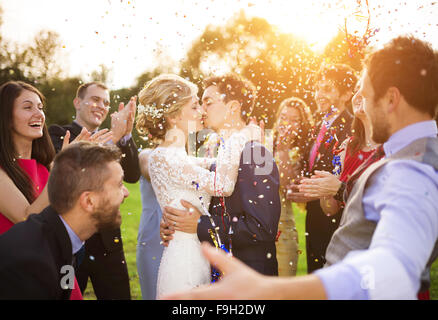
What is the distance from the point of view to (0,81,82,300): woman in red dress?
3242 millimetres

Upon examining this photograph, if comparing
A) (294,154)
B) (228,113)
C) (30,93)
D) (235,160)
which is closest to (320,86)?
(294,154)

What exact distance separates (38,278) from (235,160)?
1.92 m

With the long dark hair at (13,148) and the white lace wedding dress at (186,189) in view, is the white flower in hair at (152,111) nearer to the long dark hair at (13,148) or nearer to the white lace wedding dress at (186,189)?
the white lace wedding dress at (186,189)

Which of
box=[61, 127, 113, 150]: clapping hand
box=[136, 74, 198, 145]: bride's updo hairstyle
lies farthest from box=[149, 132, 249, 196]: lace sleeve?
box=[61, 127, 113, 150]: clapping hand

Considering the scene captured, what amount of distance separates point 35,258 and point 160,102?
86.3 inches

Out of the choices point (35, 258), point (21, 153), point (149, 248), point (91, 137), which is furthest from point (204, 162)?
point (35, 258)

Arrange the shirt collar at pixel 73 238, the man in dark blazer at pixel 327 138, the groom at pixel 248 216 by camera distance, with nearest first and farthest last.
→ the shirt collar at pixel 73 238
the groom at pixel 248 216
the man in dark blazer at pixel 327 138

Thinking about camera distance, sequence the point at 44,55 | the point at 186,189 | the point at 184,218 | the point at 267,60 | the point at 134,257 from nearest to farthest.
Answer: the point at 184,218 < the point at 186,189 < the point at 134,257 < the point at 267,60 < the point at 44,55

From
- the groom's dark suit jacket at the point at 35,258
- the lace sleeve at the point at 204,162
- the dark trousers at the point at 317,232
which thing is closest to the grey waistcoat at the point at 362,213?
the groom's dark suit jacket at the point at 35,258

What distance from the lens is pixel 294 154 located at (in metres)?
5.90

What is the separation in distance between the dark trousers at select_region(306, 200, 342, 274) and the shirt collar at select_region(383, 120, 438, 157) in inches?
111

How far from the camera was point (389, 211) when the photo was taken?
134cm

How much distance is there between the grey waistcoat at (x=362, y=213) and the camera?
5.47 feet

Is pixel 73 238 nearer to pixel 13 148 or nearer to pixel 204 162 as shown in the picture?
pixel 13 148
